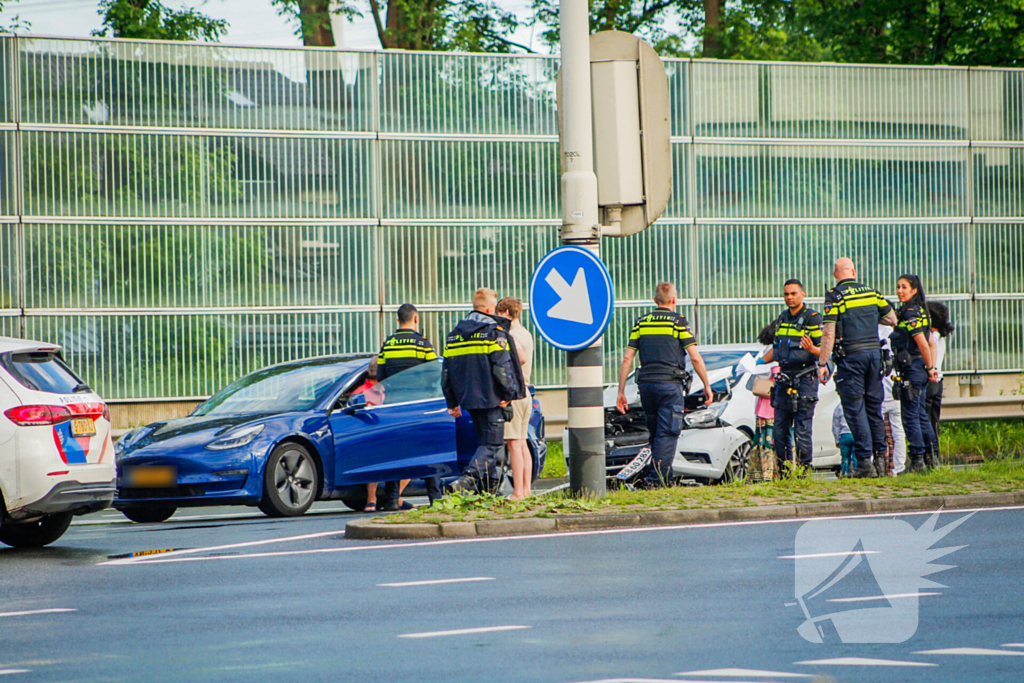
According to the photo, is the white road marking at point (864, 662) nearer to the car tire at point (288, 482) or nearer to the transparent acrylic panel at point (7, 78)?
the car tire at point (288, 482)

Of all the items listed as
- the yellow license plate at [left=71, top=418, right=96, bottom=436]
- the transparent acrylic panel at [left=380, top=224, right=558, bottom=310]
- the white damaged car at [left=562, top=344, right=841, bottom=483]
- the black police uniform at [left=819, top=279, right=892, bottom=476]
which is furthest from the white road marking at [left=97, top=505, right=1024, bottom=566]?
the transparent acrylic panel at [left=380, top=224, right=558, bottom=310]

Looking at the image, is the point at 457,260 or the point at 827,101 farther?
the point at 827,101

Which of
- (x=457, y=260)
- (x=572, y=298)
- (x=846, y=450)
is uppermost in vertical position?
(x=457, y=260)

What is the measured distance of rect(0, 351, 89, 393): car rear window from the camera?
1002cm

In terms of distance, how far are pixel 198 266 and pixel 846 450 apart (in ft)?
26.7

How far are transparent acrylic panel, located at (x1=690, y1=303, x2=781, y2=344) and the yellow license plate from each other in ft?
36.1

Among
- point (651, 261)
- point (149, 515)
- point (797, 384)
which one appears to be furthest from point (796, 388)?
point (651, 261)

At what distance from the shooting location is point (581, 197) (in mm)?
11359

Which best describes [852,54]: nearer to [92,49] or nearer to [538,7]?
[538,7]

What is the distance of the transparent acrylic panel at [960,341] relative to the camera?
20703 mm

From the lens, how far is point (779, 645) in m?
6.10

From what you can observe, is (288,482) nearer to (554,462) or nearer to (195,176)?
(554,462)

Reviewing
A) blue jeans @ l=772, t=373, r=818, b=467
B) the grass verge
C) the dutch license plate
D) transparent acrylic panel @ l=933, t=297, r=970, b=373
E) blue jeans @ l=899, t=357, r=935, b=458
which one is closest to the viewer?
the grass verge

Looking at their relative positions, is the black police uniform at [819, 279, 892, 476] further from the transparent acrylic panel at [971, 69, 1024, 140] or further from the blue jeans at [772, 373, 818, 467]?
the transparent acrylic panel at [971, 69, 1024, 140]
